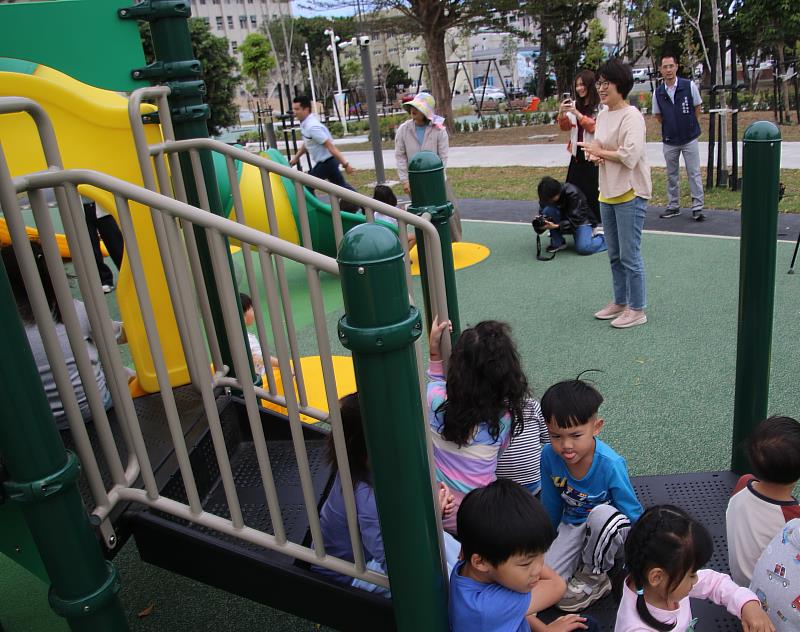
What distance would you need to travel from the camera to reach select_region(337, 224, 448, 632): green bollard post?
51.5 inches

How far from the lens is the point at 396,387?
4.63ft

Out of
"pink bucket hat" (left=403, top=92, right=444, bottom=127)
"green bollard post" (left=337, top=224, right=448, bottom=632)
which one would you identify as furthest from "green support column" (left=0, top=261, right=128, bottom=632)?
"pink bucket hat" (left=403, top=92, right=444, bottom=127)

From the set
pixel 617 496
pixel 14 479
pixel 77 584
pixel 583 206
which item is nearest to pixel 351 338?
pixel 14 479

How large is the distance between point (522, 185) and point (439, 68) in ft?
39.8

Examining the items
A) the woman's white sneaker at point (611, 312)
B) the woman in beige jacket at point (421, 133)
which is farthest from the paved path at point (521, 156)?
the woman's white sneaker at point (611, 312)

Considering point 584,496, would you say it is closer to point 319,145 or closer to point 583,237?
point 583,237

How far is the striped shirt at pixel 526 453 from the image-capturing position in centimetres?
241

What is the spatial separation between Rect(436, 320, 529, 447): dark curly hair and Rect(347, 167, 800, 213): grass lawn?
6334mm

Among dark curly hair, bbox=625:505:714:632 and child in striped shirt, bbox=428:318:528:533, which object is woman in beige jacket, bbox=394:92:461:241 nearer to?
child in striped shirt, bbox=428:318:528:533

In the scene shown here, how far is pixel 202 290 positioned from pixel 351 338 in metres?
1.45

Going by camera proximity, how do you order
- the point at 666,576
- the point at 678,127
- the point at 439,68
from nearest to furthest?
the point at 666,576 → the point at 678,127 → the point at 439,68

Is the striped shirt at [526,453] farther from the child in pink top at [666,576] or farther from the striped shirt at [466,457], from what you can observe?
the child in pink top at [666,576]

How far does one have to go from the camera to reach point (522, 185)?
10.8 metres

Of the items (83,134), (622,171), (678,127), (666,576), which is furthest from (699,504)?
(678,127)
